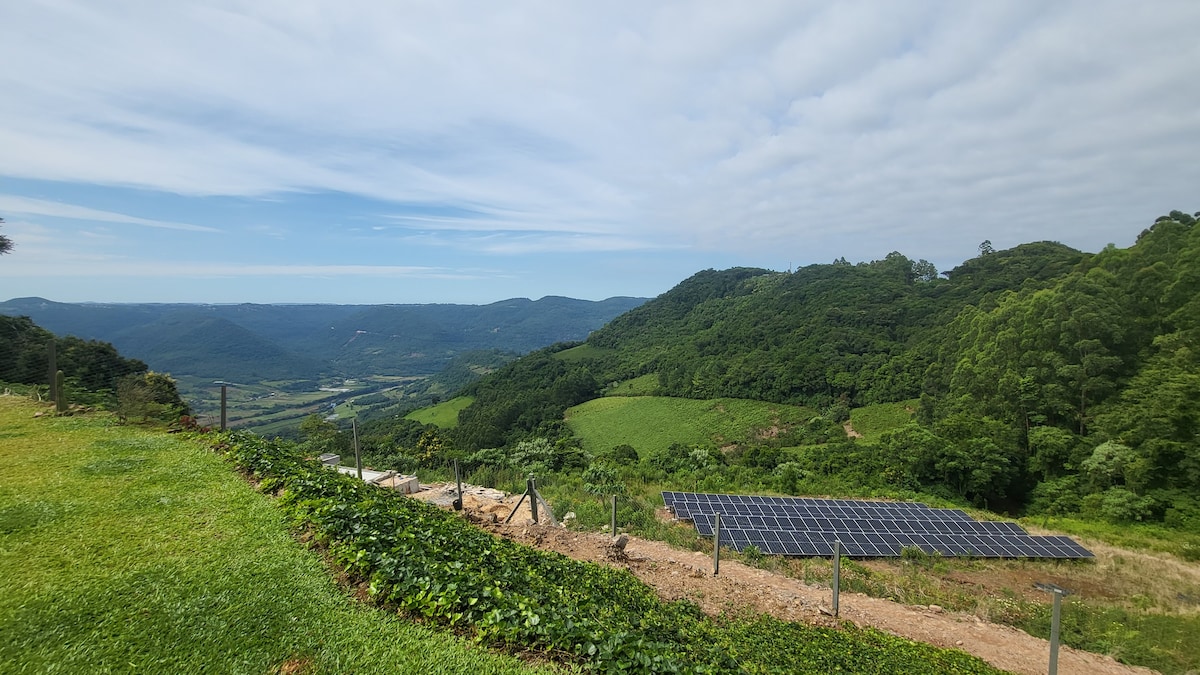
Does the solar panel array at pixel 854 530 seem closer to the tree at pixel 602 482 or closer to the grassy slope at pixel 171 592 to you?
the tree at pixel 602 482

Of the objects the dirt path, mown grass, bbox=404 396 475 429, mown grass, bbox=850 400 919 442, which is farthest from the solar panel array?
mown grass, bbox=404 396 475 429

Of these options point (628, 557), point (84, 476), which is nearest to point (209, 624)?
point (84, 476)

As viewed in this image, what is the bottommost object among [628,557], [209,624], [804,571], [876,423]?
[876,423]

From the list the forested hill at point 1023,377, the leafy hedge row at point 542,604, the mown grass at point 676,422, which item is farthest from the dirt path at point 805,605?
the mown grass at point 676,422

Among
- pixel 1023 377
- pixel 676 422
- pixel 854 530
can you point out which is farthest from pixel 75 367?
pixel 1023 377

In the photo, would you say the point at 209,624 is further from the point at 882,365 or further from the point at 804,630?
the point at 882,365

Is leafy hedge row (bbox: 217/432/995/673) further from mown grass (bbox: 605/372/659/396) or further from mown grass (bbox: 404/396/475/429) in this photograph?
mown grass (bbox: 605/372/659/396)
